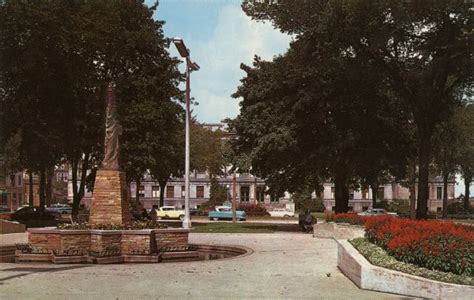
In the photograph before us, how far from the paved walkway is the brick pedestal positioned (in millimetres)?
2778

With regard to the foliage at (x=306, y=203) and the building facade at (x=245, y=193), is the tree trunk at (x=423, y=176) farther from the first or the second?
the building facade at (x=245, y=193)

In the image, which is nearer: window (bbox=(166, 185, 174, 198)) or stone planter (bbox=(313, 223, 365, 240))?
stone planter (bbox=(313, 223, 365, 240))

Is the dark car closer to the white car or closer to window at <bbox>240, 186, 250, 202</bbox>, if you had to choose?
the white car

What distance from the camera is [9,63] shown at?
31328 mm

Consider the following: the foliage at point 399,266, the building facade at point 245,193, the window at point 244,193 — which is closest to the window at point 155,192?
the building facade at point 245,193

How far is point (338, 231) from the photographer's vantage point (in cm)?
2403

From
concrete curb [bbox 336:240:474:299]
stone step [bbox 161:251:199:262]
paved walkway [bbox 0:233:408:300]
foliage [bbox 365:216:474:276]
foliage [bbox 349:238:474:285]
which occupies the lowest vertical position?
stone step [bbox 161:251:199:262]

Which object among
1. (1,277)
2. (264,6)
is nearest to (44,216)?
(264,6)

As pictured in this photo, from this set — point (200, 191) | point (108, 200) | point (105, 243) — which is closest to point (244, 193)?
point (200, 191)

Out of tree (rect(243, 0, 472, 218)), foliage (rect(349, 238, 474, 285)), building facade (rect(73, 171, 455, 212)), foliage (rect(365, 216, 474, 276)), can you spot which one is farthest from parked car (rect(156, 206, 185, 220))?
foliage (rect(365, 216, 474, 276))

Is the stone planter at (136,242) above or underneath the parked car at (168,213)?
above

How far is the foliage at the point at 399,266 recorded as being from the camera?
9625 millimetres

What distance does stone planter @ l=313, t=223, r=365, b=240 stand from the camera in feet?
73.4

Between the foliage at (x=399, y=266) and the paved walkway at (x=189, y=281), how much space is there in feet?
2.19
